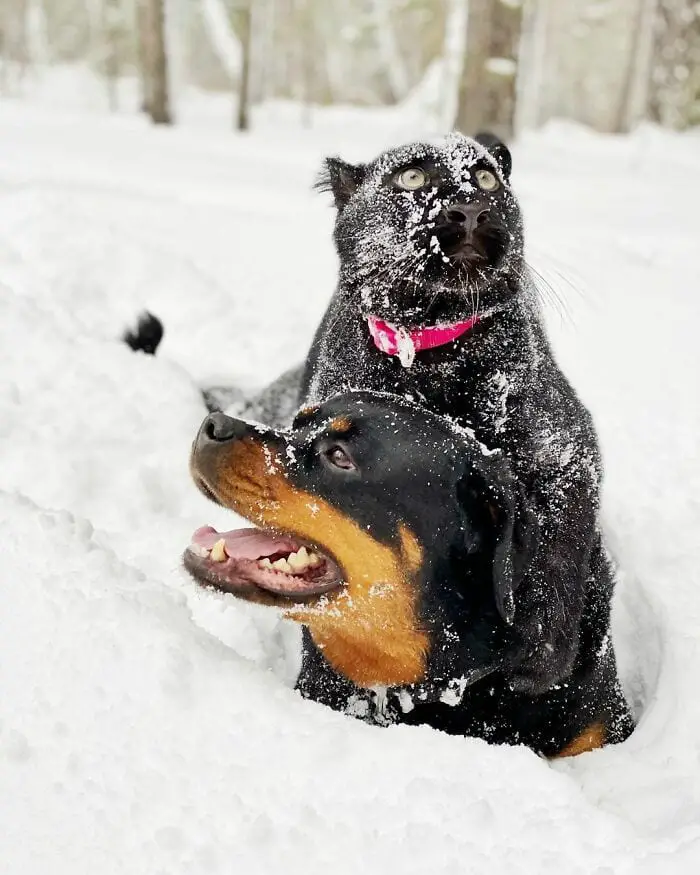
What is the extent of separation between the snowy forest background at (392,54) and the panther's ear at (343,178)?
892cm

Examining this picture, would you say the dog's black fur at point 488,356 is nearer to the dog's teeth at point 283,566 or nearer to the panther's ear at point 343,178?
the panther's ear at point 343,178

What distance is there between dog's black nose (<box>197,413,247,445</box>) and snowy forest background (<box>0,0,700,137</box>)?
1000cm

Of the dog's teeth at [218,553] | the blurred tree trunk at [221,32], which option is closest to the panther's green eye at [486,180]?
the dog's teeth at [218,553]

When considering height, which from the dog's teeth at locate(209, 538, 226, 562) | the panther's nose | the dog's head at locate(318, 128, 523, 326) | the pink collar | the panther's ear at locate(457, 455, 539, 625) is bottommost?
the dog's teeth at locate(209, 538, 226, 562)

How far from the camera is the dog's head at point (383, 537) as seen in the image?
219 cm

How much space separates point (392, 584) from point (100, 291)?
3.89m

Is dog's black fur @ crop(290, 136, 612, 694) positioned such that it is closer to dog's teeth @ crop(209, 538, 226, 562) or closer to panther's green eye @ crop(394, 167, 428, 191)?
panther's green eye @ crop(394, 167, 428, 191)

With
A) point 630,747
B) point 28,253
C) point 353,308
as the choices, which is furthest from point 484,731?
point 28,253

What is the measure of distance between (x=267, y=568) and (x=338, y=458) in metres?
0.36

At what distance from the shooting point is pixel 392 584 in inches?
86.7

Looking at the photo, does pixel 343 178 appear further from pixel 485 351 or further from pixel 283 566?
pixel 283 566

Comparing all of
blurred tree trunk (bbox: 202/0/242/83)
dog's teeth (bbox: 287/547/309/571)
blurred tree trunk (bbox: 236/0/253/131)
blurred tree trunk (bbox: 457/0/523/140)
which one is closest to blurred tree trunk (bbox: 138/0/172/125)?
blurred tree trunk (bbox: 236/0/253/131)

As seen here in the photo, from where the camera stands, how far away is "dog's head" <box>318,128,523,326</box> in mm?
2408

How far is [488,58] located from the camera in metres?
10.9
